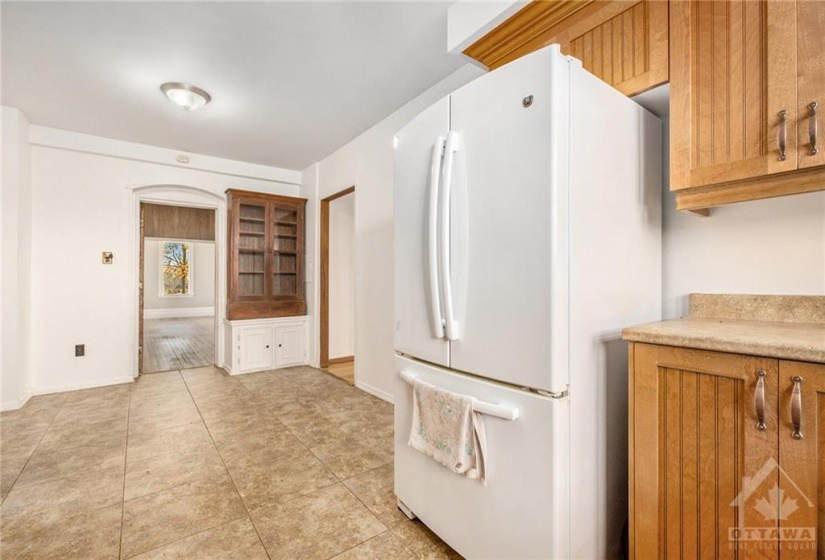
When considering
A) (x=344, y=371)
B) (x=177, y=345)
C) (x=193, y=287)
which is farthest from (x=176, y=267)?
(x=344, y=371)

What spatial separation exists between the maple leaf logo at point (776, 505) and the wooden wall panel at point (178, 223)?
8569 millimetres

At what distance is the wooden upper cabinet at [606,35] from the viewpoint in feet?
4.57

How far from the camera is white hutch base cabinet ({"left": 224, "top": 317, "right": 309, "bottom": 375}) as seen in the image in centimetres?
458

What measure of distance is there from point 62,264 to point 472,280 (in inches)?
183

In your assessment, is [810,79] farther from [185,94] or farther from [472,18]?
[185,94]

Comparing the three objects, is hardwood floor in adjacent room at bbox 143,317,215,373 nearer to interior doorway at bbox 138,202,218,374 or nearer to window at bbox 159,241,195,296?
interior doorway at bbox 138,202,218,374

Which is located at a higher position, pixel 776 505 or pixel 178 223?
pixel 178 223

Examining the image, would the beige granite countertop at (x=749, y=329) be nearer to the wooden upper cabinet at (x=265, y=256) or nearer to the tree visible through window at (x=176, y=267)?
the wooden upper cabinet at (x=265, y=256)

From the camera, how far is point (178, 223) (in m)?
8.01

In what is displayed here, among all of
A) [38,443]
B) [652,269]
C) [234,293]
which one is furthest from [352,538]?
[234,293]

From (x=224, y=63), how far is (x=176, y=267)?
32.5 ft

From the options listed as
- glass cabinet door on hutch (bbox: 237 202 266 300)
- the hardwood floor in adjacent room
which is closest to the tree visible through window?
the hardwood floor in adjacent room

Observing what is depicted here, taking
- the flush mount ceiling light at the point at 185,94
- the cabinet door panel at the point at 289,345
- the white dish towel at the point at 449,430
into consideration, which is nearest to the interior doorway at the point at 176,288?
the cabinet door panel at the point at 289,345

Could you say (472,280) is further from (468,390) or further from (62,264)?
(62,264)
